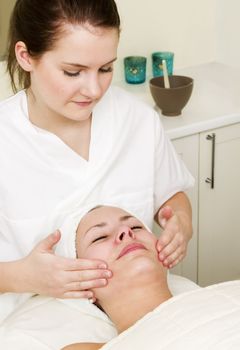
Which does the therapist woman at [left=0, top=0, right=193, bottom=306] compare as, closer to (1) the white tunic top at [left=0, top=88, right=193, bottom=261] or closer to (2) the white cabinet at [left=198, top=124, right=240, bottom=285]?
(1) the white tunic top at [left=0, top=88, right=193, bottom=261]

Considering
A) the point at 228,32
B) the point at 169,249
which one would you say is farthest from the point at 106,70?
the point at 228,32

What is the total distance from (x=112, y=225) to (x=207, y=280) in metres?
0.98

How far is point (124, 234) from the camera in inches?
56.6

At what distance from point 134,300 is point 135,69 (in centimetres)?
127

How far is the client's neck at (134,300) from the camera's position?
1354mm

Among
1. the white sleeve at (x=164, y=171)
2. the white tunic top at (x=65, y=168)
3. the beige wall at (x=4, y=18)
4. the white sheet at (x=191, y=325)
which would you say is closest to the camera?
the white sheet at (x=191, y=325)

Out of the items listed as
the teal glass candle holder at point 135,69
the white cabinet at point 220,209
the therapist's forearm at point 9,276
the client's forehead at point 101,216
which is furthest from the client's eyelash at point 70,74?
the teal glass candle holder at point 135,69

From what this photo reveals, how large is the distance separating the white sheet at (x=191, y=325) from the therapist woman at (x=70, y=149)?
171 millimetres

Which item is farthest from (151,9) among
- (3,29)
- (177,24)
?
(3,29)

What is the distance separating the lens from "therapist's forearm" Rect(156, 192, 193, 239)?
1.60m

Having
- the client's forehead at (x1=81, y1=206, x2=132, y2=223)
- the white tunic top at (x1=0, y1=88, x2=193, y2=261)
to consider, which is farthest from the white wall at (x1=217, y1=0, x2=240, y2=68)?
the client's forehead at (x1=81, y1=206, x2=132, y2=223)

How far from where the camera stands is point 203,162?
2131 mm

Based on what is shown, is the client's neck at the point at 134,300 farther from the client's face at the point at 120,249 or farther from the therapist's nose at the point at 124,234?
the therapist's nose at the point at 124,234

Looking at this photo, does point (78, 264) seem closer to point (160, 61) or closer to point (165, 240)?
point (165, 240)
